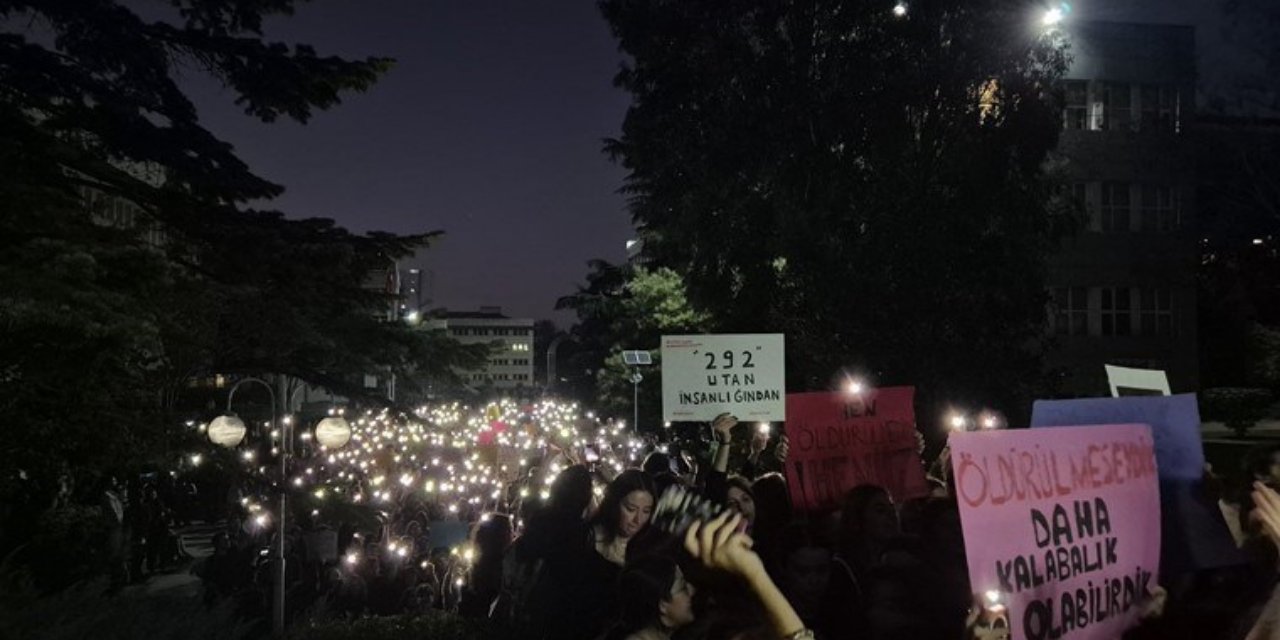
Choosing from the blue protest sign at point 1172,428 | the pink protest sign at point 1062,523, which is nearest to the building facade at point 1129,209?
the blue protest sign at point 1172,428

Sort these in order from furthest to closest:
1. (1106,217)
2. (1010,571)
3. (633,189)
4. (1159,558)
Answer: (633,189)
(1106,217)
(1159,558)
(1010,571)

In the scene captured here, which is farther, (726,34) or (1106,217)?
(1106,217)

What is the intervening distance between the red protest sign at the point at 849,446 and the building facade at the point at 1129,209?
32.8m

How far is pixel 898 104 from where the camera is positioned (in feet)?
73.5

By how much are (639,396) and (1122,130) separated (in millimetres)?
19381

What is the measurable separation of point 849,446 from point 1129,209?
35510 mm

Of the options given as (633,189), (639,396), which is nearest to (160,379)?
(639,396)

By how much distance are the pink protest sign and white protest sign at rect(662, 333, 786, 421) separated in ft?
18.2

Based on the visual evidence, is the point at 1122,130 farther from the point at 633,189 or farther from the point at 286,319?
the point at 286,319

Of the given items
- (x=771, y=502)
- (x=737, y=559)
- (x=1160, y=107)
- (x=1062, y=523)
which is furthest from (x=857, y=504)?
(x=1160, y=107)

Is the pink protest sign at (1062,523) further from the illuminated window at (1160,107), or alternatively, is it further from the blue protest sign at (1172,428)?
the illuminated window at (1160,107)

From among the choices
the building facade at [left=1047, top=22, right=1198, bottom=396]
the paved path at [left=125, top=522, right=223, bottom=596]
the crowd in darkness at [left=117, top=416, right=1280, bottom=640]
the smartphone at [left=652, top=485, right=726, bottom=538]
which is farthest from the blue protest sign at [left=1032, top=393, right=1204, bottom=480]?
the building facade at [left=1047, top=22, right=1198, bottom=396]

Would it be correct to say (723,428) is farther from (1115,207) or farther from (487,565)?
(1115,207)

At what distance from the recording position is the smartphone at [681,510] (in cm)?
333
